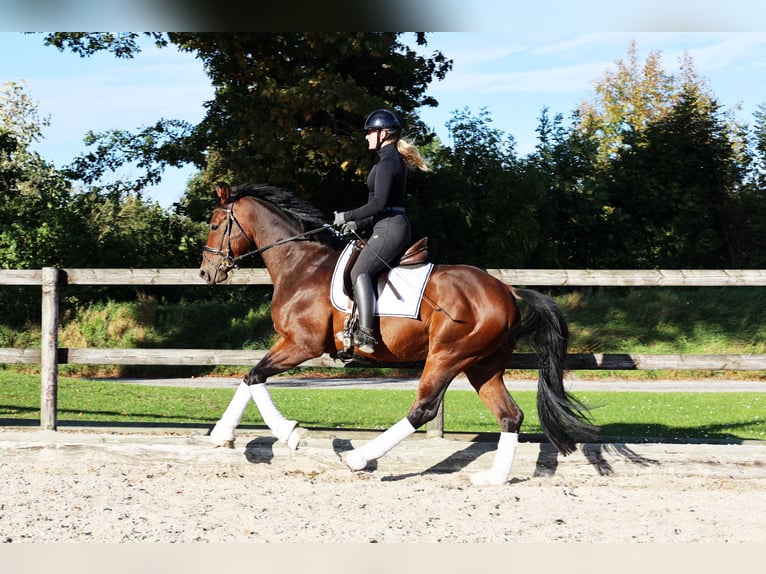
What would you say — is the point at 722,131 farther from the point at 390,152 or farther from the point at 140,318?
the point at 390,152

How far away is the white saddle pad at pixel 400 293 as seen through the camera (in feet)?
22.4

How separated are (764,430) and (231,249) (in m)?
7.15

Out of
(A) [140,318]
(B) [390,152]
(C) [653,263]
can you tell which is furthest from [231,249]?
(C) [653,263]

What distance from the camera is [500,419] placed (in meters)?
7.04

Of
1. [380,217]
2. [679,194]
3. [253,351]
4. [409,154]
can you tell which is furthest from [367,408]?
[679,194]

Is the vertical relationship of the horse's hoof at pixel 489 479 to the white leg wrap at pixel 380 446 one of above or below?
below

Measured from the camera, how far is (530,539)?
5.32m

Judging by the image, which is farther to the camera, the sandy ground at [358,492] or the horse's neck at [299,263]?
the horse's neck at [299,263]

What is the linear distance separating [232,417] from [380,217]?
2.08 metres

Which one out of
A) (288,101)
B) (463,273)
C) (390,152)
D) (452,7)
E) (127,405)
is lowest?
(127,405)

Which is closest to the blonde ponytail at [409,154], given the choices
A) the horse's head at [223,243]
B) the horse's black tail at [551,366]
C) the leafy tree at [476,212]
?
the horse's black tail at [551,366]

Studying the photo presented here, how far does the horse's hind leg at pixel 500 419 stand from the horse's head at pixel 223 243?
2.23 m

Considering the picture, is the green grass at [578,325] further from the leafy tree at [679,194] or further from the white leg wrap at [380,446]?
the white leg wrap at [380,446]

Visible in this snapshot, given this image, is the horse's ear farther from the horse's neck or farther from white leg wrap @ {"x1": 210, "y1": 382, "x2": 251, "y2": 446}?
white leg wrap @ {"x1": 210, "y1": 382, "x2": 251, "y2": 446}
